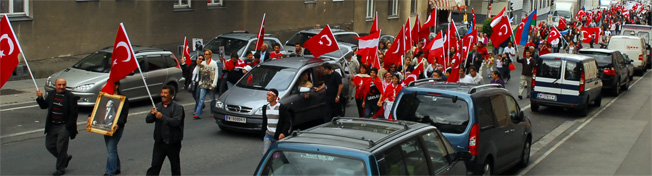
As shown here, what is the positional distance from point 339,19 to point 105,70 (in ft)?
67.6

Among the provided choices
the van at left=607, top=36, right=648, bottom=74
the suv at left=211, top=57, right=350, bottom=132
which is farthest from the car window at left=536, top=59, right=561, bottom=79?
the van at left=607, top=36, right=648, bottom=74

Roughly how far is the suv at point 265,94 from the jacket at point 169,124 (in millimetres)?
4056

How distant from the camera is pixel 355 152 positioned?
6395 millimetres

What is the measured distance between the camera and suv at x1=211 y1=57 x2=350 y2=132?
44.3ft

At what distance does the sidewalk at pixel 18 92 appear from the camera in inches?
667

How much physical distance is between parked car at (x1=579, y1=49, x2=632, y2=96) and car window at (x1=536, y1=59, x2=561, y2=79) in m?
4.65

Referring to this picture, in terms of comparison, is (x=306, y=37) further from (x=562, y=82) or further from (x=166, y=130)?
(x=166, y=130)

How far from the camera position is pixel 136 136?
13.4m

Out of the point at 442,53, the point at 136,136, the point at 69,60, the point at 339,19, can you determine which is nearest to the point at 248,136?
the point at 136,136

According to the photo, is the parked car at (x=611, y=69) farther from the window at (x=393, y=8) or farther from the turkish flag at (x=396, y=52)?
the window at (x=393, y=8)

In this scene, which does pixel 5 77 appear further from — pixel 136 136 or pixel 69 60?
pixel 69 60

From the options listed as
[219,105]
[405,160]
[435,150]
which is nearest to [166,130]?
[435,150]

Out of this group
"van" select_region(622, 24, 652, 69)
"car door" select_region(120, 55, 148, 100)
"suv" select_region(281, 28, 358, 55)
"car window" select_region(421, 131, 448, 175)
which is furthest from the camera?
"van" select_region(622, 24, 652, 69)

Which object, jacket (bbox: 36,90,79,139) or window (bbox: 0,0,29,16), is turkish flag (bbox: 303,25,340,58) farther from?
window (bbox: 0,0,29,16)
